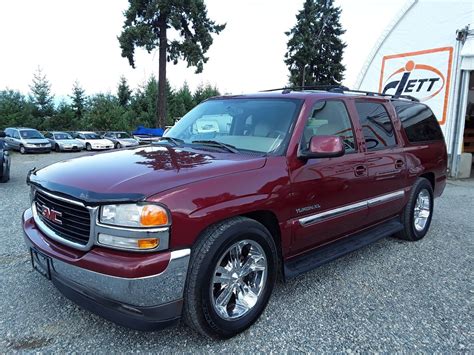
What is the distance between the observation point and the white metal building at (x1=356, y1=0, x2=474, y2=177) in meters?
11.2

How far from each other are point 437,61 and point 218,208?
12.3 meters

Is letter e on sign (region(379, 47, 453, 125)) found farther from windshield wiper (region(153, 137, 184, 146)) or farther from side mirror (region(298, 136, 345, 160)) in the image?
windshield wiper (region(153, 137, 184, 146))

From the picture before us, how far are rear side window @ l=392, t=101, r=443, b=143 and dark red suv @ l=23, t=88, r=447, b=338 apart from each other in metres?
0.53

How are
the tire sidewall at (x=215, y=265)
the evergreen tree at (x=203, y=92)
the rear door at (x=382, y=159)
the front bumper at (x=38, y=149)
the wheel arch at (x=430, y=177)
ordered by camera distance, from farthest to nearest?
the evergreen tree at (x=203, y=92), the front bumper at (x=38, y=149), the wheel arch at (x=430, y=177), the rear door at (x=382, y=159), the tire sidewall at (x=215, y=265)

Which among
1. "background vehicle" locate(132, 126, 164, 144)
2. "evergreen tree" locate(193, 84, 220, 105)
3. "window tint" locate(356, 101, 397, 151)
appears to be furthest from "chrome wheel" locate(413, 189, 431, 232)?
"evergreen tree" locate(193, 84, 220, 105)

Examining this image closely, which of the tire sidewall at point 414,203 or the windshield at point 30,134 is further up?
the windshield at point 30,134

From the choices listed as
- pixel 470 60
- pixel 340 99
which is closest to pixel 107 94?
pixel 470 60

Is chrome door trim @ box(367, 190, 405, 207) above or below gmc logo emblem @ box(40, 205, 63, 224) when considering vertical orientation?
below

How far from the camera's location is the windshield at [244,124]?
3.16 metres

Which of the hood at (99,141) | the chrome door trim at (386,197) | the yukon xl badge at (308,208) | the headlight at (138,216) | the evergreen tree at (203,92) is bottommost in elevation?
the hood at (99,141)

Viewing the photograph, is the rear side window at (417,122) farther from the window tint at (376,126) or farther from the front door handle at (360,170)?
the front door handle at (360,170)

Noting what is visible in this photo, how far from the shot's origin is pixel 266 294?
9.40 feet

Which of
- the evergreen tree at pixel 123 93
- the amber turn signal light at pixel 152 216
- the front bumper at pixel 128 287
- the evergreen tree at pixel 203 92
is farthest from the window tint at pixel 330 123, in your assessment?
the evergreen tree at pixel 123 93

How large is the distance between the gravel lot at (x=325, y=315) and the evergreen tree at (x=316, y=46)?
115ft
